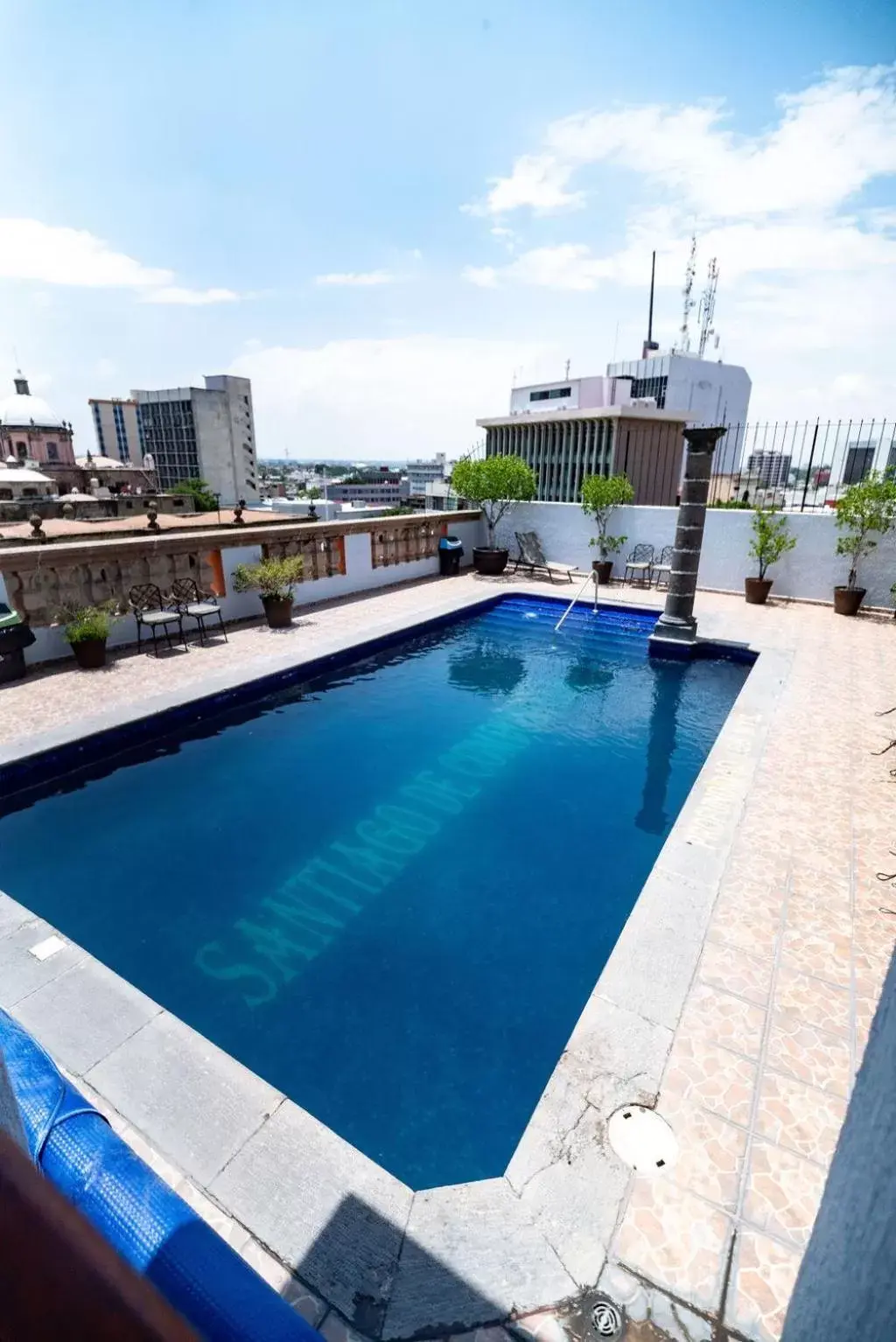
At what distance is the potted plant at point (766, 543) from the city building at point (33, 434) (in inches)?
2906

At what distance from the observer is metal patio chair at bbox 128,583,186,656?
893cm

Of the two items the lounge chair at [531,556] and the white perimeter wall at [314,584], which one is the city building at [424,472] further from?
the white perimeter wall at [314,584]

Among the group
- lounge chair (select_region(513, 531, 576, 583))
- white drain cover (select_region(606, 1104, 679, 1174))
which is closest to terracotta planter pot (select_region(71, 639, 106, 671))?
white drain cover (select_region(606, 1104, 679, 1174))

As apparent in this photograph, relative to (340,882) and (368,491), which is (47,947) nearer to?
(340,882)

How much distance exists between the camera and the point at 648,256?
2217 inches

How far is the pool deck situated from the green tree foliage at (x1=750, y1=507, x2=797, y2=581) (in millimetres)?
8569

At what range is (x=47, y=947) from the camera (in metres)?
3.84

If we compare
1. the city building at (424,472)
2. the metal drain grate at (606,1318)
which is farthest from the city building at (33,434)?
the city building at (424,472)

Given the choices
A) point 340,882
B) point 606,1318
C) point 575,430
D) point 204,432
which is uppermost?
point 204,432

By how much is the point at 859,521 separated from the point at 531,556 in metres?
7.12

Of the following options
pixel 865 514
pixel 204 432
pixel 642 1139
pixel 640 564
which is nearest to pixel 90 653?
pixel 642 1139

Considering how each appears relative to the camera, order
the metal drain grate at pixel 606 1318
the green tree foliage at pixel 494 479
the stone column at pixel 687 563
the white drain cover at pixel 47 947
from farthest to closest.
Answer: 1. the green tree foliage at pixel 494 479
2. the stone column at pixel 687 563
3. the white drain cover at pixel 47 947
4. the metal drain grate at pixel 606 1318

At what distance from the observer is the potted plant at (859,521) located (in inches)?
444

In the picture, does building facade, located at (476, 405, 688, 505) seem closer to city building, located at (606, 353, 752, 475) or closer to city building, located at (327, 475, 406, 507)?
city building, located at (606, 353, 752, 475)
